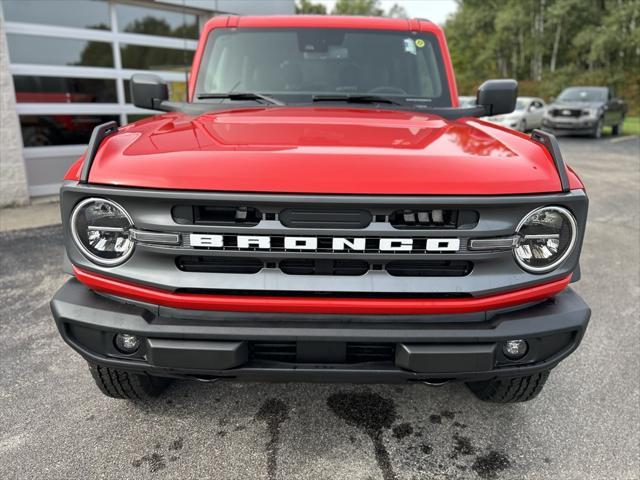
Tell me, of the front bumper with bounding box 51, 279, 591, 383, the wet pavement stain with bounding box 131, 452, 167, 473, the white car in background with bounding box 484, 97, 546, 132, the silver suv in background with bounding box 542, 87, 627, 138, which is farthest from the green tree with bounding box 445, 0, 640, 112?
the wet pavement stain with bounding box 131, 452, 167, 473

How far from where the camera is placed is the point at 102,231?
1.89 meters

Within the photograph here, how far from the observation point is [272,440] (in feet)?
7.82

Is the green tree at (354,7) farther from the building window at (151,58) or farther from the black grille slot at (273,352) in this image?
the black grille slot at (273,352)

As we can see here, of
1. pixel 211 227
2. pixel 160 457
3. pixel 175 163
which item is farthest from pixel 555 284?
pixel 160 457

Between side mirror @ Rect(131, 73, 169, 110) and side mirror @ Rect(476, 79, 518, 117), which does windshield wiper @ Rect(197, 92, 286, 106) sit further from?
side mirror @ Rect(476, 79, 518, 117)

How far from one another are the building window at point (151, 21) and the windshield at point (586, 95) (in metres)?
14.5

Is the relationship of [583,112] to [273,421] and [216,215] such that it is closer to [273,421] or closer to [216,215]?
[273,421]

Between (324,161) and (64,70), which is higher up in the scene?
(64,70)

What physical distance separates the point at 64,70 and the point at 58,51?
0.89 ft

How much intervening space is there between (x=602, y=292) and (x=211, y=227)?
3889 millimetres

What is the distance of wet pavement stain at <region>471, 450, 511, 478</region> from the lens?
86.9 inches

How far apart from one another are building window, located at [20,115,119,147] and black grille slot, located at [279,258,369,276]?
6974 mm

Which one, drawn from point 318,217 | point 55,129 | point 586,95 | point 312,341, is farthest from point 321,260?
point 586,95

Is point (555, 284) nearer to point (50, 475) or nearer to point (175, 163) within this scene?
point (175, 163)
